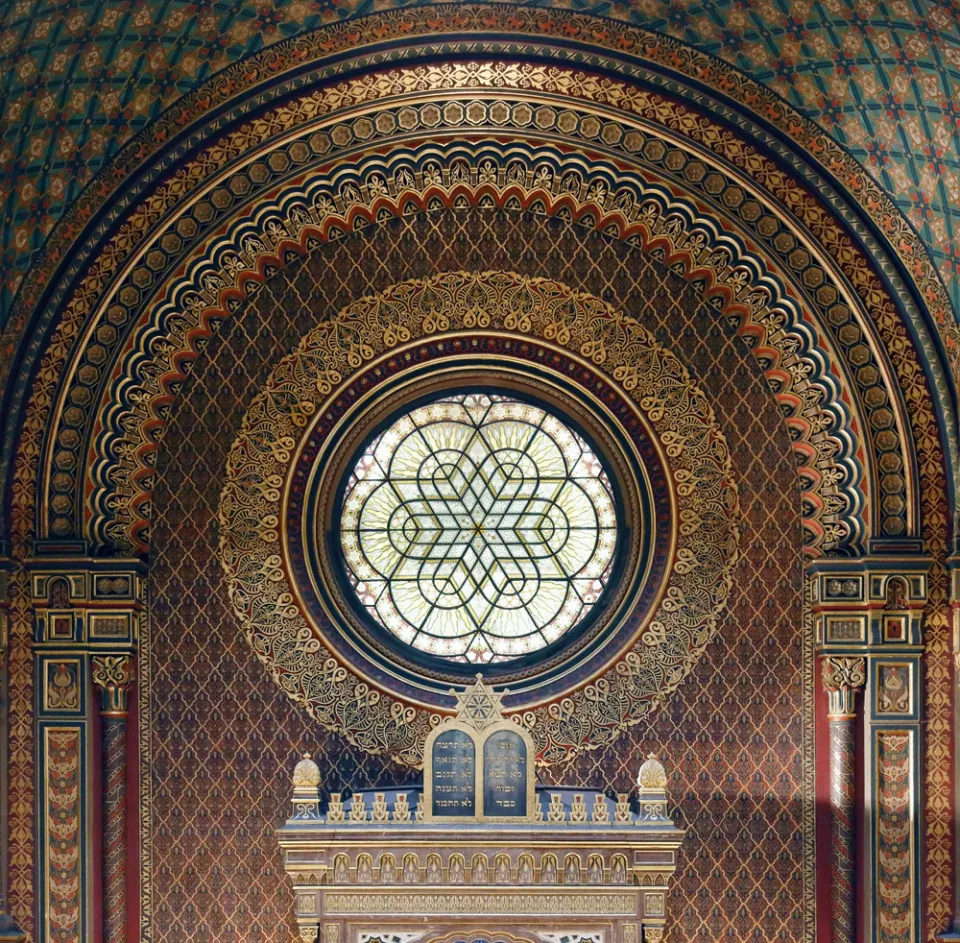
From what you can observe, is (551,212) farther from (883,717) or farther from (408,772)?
(883,717)

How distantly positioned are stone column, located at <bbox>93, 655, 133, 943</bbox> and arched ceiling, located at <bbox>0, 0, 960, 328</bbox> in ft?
8.99

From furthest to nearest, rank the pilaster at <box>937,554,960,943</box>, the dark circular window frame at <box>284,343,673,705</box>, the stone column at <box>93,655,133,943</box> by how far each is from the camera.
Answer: the dark circular window frame at <box>284,343,673,705</box> → the stone column at <box>93,655,133,943</box> → the pilaster at <box>937,554,960,943</box>

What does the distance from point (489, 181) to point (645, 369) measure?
6.12 ft

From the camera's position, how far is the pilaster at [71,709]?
45.3ft

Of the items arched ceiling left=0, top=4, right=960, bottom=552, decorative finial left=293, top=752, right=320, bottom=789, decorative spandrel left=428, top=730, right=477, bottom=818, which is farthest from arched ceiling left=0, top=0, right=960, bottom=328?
decorative spandrel left=428, top=730, right=477, bottom=818

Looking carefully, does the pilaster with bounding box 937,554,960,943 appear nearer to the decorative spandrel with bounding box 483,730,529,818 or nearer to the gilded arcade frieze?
the gilded arcade frieze

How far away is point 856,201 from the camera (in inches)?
545

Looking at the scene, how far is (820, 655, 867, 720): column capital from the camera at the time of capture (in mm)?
13820

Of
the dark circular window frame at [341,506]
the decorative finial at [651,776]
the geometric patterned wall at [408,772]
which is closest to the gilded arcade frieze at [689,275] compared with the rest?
the geometric patterned wall at [408,772]

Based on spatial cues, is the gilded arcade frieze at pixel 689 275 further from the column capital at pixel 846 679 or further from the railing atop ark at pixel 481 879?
the railing atop ark at pixel 481 879

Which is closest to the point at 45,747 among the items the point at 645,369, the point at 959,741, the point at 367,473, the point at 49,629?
the point at 49,629

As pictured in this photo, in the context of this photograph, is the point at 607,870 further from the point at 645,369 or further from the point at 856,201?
the point at 856,201

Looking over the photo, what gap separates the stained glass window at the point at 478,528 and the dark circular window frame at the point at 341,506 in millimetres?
99

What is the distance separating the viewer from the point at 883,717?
1375 centimetres
